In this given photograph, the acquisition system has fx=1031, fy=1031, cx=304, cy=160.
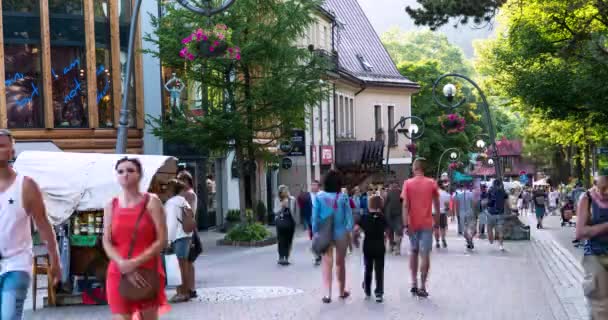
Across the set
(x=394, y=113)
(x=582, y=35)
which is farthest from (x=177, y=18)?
(x=394, y=113)

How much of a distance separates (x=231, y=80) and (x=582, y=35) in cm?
1121

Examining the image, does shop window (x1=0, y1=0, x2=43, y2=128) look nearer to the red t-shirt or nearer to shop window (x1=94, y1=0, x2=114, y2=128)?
shop window (x1=94, y1=0, x2=114, y2=128)

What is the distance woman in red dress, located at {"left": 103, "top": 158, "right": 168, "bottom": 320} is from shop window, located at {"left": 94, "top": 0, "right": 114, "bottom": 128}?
73.5ft

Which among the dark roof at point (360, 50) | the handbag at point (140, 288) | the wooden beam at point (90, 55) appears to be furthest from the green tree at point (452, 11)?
the dark roof at point (360, 50)

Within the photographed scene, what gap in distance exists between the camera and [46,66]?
27922mm

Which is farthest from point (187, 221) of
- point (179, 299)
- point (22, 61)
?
point (22, 61)

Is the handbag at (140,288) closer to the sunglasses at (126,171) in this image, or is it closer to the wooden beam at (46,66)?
the sunglasses at (126,171)

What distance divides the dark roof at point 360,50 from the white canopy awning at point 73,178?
42452 mm

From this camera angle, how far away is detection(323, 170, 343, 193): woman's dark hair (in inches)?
535

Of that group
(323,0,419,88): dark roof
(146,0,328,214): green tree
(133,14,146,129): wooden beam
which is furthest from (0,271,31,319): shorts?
(323,0,419,88): dark roof

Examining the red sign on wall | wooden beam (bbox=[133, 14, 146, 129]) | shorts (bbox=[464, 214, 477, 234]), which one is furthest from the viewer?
the red sign on wall

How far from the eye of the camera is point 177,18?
2722 cm

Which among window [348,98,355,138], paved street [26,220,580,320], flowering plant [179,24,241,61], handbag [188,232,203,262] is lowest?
paved street [26,220,580,320]

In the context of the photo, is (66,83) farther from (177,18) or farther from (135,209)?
(135,209)
